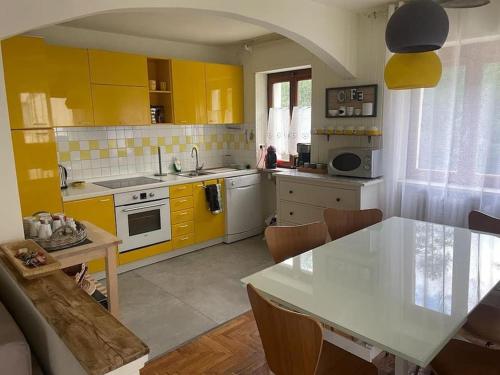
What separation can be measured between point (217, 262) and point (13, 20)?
279cm

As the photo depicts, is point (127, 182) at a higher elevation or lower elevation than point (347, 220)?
higher

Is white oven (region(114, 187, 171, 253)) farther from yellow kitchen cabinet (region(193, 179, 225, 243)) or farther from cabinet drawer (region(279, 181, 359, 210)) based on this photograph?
cabinet drawer (region(279, 181, 359, 210))

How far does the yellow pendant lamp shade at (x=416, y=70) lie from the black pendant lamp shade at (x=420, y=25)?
0.12m

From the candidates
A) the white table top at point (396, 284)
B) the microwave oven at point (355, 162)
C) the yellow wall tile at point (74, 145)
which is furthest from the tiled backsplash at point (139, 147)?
the white table top at point (396, 284)

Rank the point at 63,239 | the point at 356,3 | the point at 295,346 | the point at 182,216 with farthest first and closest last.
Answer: the point at 182,216
the point at 356,3
the point at 63,239
the point at 295,346

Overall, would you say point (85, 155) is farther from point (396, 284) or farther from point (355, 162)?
point (396, 284)

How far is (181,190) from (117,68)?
4.46 ft

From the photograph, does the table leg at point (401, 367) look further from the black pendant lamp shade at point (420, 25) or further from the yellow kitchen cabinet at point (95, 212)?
the yellow kitchen cabinet at point (95, 212)

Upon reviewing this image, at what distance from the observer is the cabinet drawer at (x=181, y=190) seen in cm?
398

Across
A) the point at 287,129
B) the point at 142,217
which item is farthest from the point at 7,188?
the point at 287,129

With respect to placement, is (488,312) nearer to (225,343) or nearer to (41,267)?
(225,343)

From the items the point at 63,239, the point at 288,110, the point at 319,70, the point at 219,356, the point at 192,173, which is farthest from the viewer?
the point at 288,110

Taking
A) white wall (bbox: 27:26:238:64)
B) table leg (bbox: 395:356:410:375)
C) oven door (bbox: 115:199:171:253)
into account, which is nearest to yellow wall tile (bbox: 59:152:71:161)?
oven door (bbox: 115:199:171:253)

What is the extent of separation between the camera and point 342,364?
5.17ft
